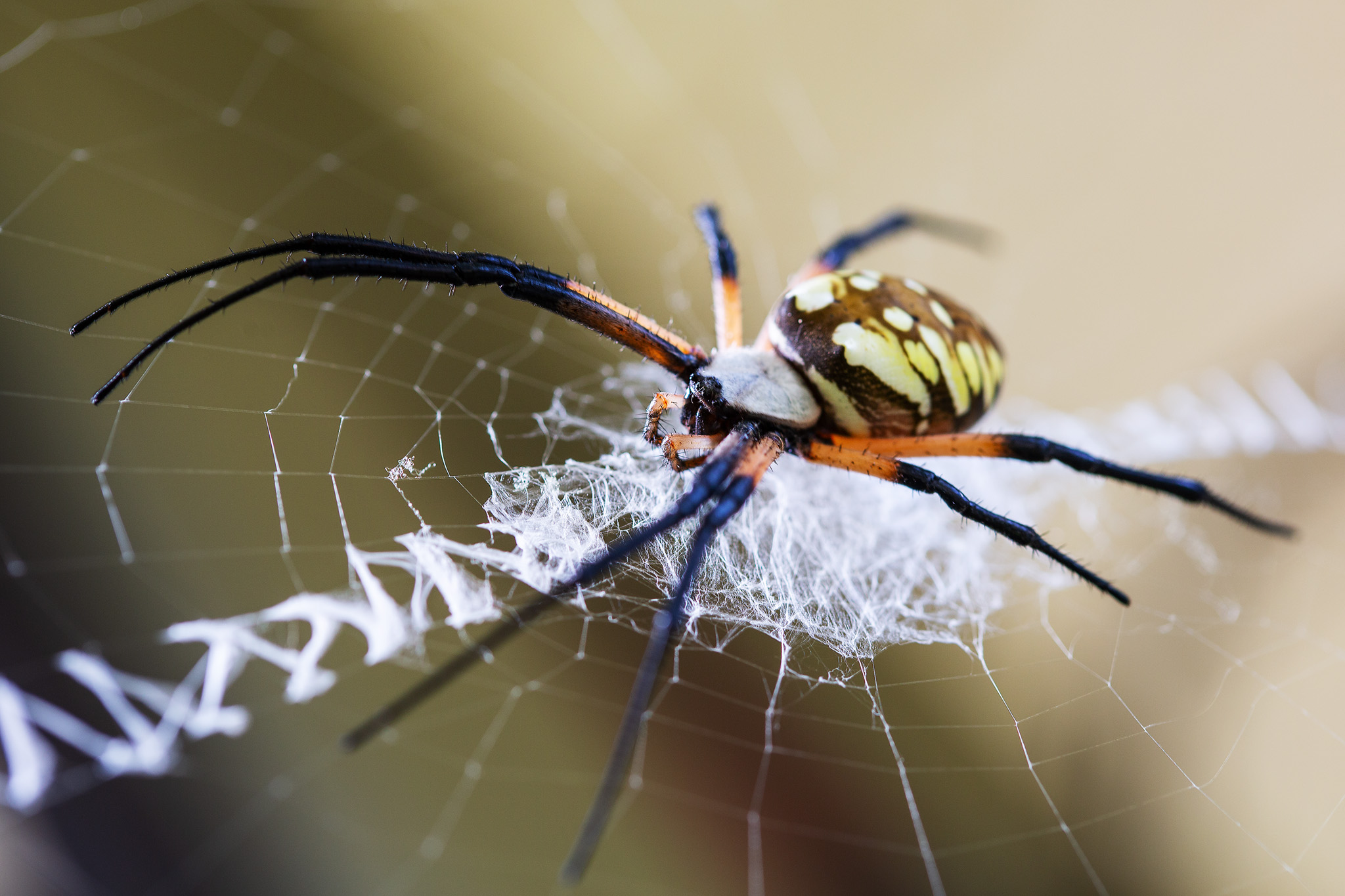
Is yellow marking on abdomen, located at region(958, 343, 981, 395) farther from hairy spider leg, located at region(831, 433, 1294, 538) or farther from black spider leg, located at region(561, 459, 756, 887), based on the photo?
black spider leg, located at region(561, 459, 756, 887)

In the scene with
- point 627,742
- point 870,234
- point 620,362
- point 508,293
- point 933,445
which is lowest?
point 627,742

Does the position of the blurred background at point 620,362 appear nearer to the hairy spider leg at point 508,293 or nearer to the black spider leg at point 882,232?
the hairy spider leg at point 508,293

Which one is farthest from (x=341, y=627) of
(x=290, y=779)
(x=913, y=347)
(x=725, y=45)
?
(x=725, y=45)

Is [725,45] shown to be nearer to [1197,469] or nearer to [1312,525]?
[1197,469]

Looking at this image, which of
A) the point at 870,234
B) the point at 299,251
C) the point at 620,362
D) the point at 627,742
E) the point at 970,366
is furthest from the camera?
the point at 620,362

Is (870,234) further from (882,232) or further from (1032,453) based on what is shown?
(1032,453)

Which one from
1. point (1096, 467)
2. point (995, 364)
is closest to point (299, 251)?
point (995, 364)

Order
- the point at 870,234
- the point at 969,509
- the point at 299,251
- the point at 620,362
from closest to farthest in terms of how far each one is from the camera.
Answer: the point at 299,251 < the point at 969,509 < the point at 870,234 < the point at 620,362
